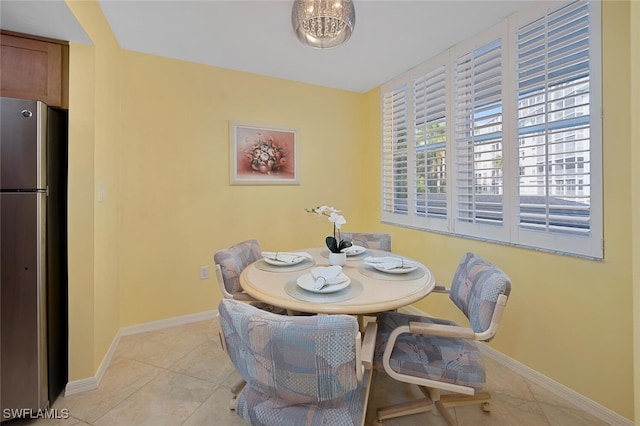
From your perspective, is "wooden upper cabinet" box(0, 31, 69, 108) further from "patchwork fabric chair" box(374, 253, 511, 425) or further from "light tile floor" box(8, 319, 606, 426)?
"patchwork fabric chair" box(374, 253, 511, 425)

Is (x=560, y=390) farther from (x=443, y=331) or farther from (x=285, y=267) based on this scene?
(x=285, y=267)

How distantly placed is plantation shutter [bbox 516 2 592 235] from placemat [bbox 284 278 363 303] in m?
1.39

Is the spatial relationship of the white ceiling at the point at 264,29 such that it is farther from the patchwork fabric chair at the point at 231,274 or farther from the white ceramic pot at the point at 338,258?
the white ceramic pot at the point at 338,258

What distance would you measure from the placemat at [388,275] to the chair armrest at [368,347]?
348mm

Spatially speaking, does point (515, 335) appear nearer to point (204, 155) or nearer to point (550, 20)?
point (550, 20)

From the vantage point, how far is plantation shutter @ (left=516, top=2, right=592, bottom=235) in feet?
5.45

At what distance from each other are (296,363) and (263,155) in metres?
2.48

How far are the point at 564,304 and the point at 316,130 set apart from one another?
2.73 meters

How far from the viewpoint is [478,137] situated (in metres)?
2.28

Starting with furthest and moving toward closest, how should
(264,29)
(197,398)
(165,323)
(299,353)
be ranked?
(165,323), (264,29), (197,398), (299,353)

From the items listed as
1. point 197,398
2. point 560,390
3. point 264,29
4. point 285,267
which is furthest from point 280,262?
point 560,390

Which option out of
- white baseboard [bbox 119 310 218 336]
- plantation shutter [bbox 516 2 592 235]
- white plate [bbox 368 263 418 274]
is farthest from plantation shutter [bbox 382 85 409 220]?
white baseboard [bbox 119 310 218 336]

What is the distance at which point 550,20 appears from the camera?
71.0 inches

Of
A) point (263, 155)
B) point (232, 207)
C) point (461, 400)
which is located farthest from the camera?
point (263, 155)
